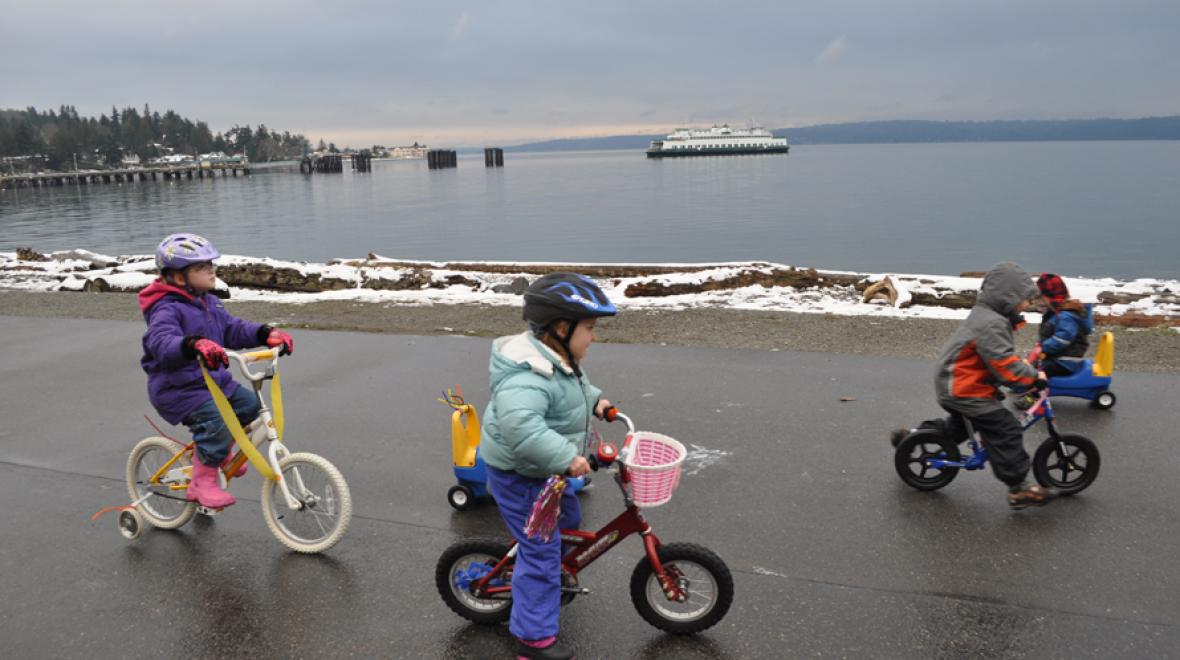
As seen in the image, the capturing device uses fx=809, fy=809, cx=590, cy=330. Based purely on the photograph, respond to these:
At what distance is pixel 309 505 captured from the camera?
4.59 meters

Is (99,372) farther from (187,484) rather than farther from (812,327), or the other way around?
(812,327)

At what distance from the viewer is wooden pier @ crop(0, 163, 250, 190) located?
490 feet

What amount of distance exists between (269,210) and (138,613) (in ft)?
247

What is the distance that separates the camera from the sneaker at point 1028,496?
16.1ft

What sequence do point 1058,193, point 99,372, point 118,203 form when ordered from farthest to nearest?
point 118,203, point 1058,193, point 99,372

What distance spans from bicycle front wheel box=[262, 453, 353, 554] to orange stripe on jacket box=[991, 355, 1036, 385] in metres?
3.81

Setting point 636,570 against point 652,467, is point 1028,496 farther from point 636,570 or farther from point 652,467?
point 652,467

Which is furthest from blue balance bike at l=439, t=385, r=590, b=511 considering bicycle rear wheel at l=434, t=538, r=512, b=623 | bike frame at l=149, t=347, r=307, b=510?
bicycle rear wheel at l=434, t=538, r=512, b=623

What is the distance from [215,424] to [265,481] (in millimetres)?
431

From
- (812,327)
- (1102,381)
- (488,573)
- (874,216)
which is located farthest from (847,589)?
(874,216)

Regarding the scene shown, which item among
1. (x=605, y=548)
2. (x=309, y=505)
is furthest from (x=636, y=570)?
(x=309, y=505)

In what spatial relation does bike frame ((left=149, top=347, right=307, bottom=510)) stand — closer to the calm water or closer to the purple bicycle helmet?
the purple bicycle helmet

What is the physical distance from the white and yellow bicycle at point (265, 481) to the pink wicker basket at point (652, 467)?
1824 mm

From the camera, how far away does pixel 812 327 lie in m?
10.3
